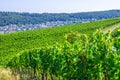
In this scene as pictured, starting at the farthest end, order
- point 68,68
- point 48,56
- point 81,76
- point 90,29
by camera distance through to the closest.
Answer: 1. point 90,29
2. point 48,56
3. point 68,68
4. point 81,76

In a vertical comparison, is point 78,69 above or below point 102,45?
below

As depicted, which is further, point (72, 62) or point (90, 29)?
point (90, 29)

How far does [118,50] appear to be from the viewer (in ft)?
146

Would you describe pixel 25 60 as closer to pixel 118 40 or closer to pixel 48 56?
pixel 48 56

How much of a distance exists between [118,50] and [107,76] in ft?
11.3

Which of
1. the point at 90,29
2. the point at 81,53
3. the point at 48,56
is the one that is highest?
the point at 81,53

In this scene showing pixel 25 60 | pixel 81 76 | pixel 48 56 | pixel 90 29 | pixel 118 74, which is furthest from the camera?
pixel 90 29

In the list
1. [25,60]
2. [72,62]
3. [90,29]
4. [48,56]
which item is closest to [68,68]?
[72,62]

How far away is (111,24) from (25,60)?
374 ft

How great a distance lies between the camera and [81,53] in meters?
45.1

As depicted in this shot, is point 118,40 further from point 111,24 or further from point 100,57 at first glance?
point 111,24

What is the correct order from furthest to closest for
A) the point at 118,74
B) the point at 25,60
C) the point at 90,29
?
1. the point at 90,29
2. the point at 25,60
3. the point at 118,74

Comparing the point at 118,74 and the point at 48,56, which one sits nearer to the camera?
the point at 118,74

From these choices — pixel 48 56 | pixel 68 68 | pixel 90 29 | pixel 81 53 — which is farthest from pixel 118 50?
pixel 90 29
